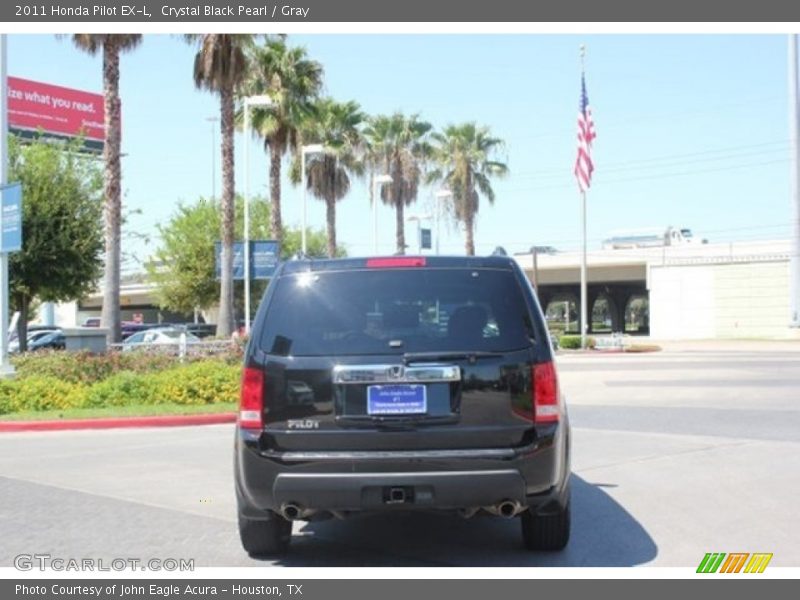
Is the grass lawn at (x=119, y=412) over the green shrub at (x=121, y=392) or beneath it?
beneath

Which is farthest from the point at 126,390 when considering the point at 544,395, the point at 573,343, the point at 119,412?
the point at 573,343

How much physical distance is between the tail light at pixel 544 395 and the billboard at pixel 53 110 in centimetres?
7902

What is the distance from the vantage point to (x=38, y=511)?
8.30 m

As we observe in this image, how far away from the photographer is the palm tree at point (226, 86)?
29406 mm

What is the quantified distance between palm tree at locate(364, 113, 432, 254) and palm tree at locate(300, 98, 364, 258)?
13.5ft

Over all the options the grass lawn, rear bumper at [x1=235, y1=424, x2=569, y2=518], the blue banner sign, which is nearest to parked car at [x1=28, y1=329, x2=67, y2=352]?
the blue banner sign

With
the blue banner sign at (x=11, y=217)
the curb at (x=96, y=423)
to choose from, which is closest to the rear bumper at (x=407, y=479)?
the curb at (x=96, y=423)

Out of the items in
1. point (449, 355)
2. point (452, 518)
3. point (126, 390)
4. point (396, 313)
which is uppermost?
point (396, 313)

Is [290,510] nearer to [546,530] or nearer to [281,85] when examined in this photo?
[546,530]

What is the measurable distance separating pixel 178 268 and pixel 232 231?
69.2ft

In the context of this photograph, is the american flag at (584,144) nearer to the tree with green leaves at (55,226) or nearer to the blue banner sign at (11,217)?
the tree with green leaves at (55,226)

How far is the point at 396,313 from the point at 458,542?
1982 millimetres

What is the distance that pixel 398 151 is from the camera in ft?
157

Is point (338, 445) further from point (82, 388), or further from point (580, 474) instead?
point (82, 388)
